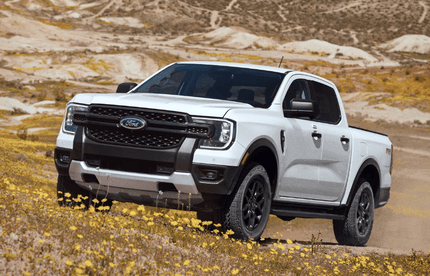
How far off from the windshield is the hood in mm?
616

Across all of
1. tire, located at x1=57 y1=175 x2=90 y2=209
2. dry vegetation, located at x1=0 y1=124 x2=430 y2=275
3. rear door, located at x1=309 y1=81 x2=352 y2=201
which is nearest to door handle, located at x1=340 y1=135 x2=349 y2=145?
rear door, located at x1=309 y1=81 x2=352 y2=201

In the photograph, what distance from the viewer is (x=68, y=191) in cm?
640

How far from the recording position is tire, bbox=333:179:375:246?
27.3 ft

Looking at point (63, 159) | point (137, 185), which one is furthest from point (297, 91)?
point (63, 159)

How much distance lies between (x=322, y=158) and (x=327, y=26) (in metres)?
98.0

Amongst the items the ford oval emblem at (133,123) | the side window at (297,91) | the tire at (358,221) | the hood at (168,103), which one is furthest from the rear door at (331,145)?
the ford oval emblem at (133,123)

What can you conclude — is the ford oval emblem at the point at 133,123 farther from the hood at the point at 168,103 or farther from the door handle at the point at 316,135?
the door handle at the point at 316,135

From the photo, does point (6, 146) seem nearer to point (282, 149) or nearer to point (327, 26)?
point (282, 149)

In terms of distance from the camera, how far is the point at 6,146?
55.2ft

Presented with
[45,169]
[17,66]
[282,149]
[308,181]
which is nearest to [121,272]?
[282,149]

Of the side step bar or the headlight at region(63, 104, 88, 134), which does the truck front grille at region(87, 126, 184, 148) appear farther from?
the side step bar

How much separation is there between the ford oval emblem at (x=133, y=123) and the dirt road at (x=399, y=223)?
11.2 ft

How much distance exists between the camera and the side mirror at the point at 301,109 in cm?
665

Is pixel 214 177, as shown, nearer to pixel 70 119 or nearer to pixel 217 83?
pixel 70 119
